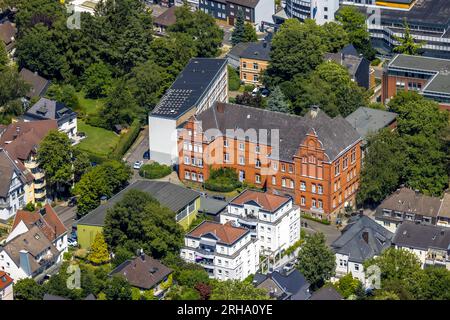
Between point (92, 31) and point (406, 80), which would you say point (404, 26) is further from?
point (92, 31)

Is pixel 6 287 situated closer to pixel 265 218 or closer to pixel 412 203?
pixel 265 218

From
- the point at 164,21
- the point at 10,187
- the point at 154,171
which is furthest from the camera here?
the point at 164,21

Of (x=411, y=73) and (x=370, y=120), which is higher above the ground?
(x=411, y=73)

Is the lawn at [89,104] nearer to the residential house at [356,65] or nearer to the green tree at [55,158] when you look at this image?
the green tree at [55,158]

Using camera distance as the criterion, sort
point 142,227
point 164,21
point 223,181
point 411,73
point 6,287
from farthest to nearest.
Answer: point 164,21 < point 411,73 < point 223,181 < point 142,227 < point 6,287

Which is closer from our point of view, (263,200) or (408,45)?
(263,200)

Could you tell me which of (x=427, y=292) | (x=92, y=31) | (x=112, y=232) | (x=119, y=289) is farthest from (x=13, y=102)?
(x=427, y=292)

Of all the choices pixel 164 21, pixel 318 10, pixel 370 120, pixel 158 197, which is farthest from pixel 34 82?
pixel 370 120
